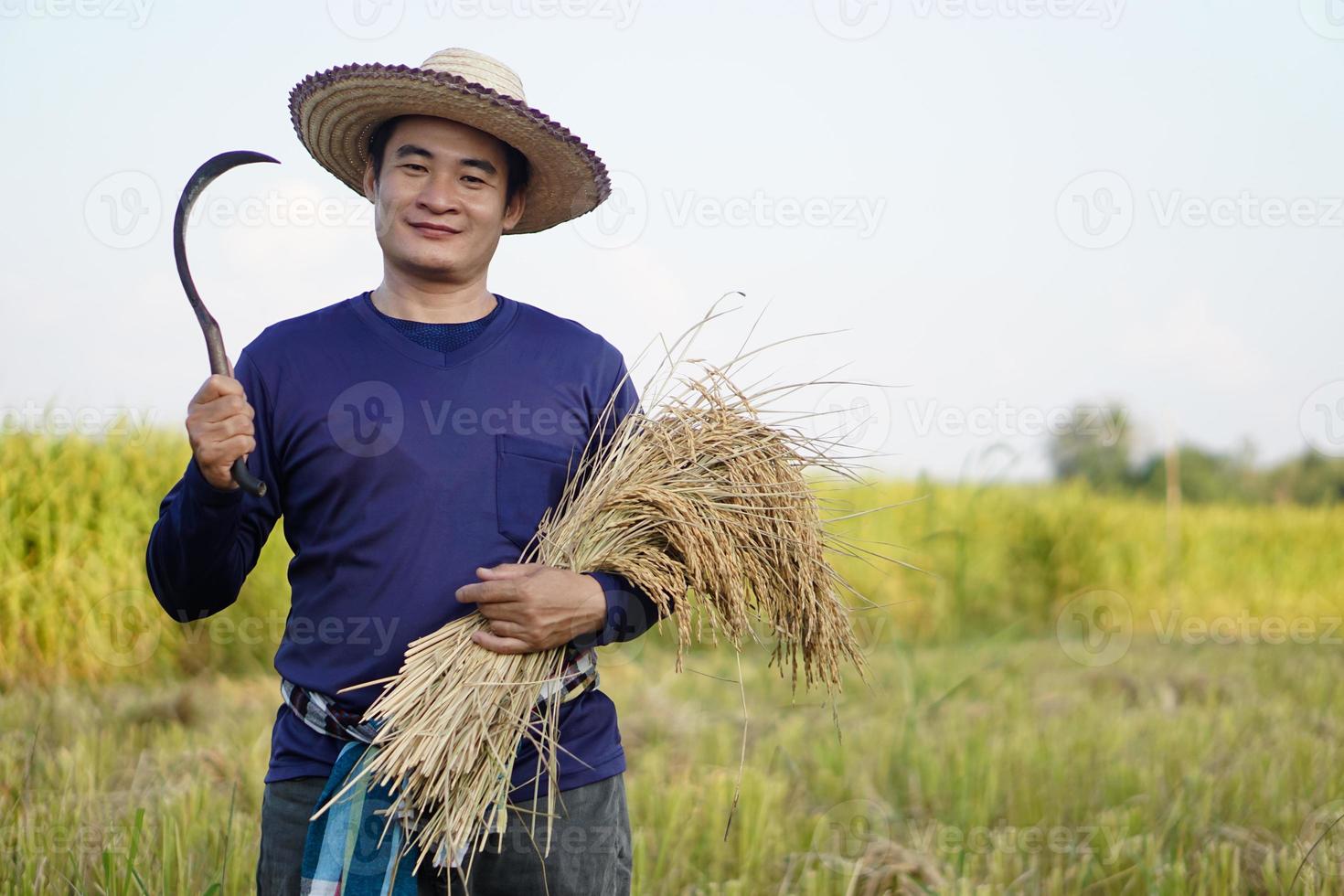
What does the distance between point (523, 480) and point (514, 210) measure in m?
0.66

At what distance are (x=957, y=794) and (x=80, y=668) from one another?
463 centimetres

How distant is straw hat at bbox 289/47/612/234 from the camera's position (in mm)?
2088

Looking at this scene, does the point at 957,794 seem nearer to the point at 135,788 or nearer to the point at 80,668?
the point at 135,788

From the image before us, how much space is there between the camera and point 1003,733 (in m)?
5.24

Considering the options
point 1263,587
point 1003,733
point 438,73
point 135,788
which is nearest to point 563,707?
point 438,73

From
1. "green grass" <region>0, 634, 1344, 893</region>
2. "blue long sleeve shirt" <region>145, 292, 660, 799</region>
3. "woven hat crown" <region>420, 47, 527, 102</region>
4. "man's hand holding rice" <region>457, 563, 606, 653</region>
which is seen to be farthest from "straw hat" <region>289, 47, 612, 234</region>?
"green grass" <region>0, 634, 1344, 893</region>

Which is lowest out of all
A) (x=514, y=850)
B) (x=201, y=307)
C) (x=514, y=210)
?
(x=514, y=850)

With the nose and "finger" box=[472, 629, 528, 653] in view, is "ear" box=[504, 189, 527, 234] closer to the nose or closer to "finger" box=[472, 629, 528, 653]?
the nose

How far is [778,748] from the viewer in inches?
185

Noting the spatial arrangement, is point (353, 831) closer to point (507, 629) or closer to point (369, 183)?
point (507, 629)

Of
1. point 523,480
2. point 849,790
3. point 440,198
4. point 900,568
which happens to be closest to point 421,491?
point 523,480

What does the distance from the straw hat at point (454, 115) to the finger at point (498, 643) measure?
0.99 meters

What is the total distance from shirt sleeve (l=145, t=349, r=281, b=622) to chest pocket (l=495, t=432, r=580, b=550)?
43 cm

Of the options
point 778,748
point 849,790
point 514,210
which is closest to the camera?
point 514,210
